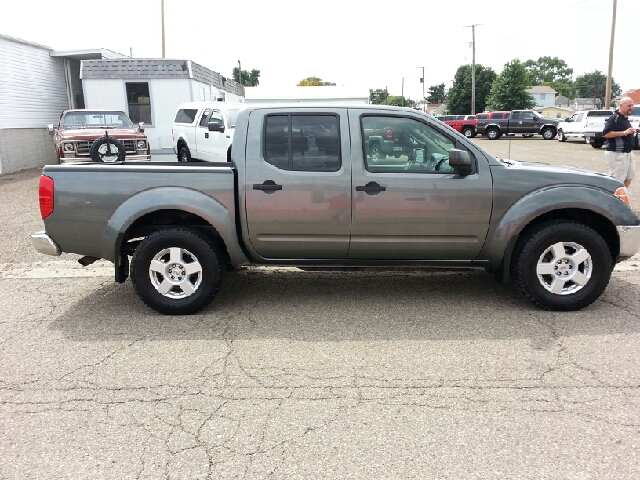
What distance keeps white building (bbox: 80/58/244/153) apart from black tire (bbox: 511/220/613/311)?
1709 cm

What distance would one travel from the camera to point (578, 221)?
4840 mm

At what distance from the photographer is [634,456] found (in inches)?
108

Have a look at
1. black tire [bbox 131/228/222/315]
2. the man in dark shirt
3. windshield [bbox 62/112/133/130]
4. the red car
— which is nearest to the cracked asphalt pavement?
black tire [bbox 131/228/222/315]

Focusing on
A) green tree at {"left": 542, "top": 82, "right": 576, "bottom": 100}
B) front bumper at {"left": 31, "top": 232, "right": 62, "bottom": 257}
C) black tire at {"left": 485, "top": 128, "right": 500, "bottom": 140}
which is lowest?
front bumper at {"left": 31, "top": 232, "right": 62, "bottom": 257}

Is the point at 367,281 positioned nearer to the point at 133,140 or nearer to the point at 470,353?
the point at 470,353

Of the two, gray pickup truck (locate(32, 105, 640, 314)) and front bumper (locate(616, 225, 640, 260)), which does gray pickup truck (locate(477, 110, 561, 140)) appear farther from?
gray pickup truck (locate(32, 105, 640, 314))

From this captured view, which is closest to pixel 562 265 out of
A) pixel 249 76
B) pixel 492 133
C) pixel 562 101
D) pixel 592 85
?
pixel 492 133

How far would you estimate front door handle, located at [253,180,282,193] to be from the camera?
4.60 metres

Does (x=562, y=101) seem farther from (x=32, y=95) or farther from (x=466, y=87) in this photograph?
(x=32, y=95)

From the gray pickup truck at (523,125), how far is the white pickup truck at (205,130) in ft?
77.2

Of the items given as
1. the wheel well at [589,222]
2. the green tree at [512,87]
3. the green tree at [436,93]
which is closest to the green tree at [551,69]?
the green tree at [436,93]

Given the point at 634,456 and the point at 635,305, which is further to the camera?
the point at 635,305

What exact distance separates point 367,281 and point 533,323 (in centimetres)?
178

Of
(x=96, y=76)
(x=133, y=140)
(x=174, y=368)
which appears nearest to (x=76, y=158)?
(x=133, y=140)
